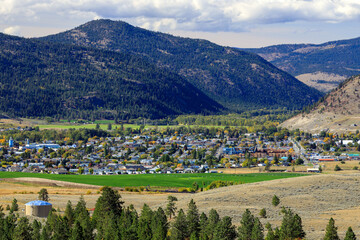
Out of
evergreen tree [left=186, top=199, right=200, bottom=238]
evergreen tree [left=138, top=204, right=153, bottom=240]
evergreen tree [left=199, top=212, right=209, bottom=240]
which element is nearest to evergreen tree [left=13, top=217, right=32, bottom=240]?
evergreen tree [left=138, top=204, right=153, bottom=240]

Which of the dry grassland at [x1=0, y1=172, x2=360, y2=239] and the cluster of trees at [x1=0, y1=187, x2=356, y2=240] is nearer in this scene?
the cluster of trees at [x1=0, y1=187, x2=356, y2=240]

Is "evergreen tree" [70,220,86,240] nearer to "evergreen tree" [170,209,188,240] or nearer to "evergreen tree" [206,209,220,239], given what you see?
"evergreen tree" [170,209,188,240]

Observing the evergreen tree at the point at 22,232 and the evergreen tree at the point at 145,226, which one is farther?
the evergreen tree at the point at 145,226

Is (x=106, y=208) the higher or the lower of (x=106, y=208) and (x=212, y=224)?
the higher

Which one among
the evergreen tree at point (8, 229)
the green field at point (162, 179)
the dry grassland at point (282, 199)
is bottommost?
the green field at point (162, 179)

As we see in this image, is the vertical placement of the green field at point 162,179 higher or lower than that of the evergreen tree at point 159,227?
lower

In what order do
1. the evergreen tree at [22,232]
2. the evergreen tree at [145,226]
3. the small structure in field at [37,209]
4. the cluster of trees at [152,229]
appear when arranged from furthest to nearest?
1. the small structure in field at [37,209]
2. the evergreen tree at [145,226]
3. the cluster of trees at [152,229]
4. the evergreen tree at [22,232]

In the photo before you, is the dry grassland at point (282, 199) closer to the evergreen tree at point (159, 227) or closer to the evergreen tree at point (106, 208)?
the evergreen tree at point (106, 208)

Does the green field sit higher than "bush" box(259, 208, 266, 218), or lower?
lower

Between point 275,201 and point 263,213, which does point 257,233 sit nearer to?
point 263,213

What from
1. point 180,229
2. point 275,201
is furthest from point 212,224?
point 275,201

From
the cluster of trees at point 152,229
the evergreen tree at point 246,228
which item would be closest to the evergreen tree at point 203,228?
the cluster of trees at point 152,229

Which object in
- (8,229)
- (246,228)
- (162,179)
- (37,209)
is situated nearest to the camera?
(246,228)
